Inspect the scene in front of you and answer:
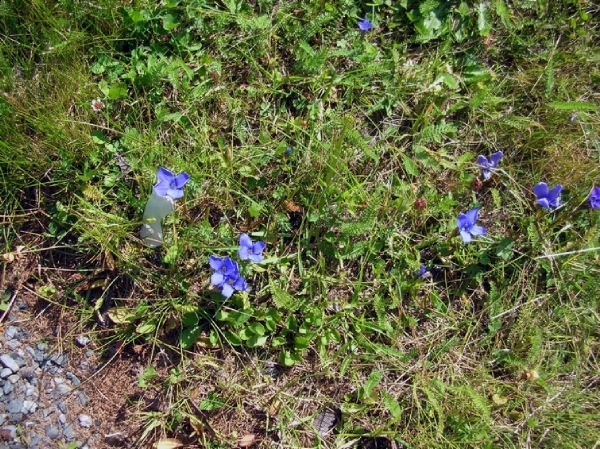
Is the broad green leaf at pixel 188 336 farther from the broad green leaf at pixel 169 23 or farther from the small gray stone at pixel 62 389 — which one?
the broad green leaf at pixel 169 23

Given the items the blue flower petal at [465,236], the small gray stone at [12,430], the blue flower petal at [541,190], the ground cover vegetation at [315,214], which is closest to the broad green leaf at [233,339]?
the ground cover vegetation at [315,214]

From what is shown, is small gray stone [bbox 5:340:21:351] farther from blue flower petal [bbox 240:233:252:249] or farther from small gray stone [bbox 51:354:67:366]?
blue flower petal [bbox 240:233:252:249]

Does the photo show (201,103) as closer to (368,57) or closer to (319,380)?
(368,57)

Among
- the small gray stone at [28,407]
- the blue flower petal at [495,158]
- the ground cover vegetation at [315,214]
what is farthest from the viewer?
the blue flower petal at [495,158]

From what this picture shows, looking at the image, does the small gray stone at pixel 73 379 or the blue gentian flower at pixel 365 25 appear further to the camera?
the blue gentian flower at pixel 365 25

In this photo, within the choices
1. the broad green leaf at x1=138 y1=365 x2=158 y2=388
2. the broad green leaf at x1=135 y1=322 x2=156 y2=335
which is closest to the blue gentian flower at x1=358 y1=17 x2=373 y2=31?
the broad green leaf at x1=135 y1=322 x2=156 y2=335

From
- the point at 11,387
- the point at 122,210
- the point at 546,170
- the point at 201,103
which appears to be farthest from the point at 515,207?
the point at 11,387

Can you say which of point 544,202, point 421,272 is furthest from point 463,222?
point 544,202
